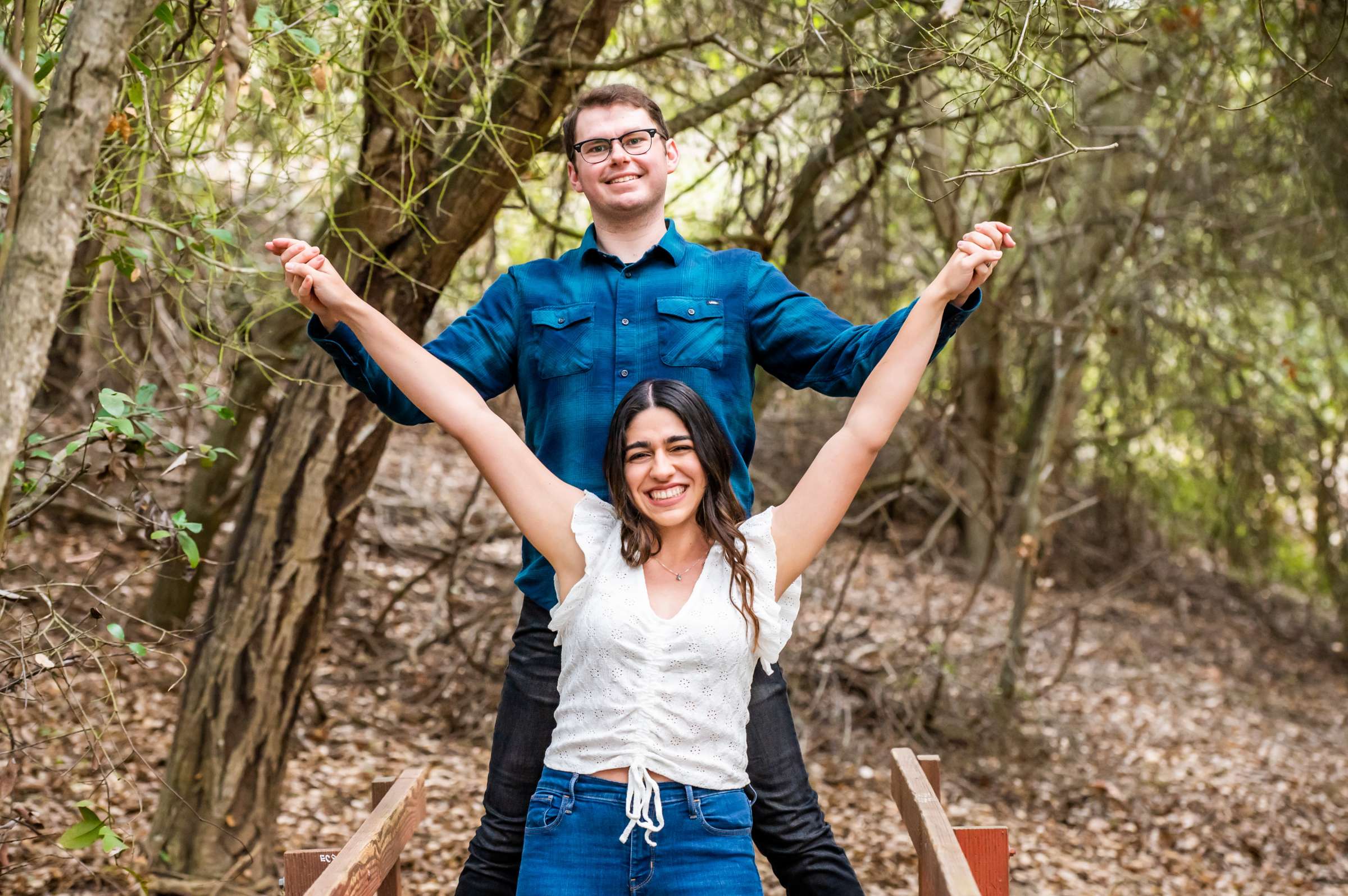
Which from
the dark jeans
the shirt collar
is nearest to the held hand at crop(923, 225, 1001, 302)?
the shirt collar

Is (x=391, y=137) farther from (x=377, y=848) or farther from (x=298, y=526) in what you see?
(x=377, y=848)

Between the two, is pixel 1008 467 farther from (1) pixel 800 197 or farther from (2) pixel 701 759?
(2) pixel 701 759

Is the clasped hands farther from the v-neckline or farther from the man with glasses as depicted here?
the v-neckline

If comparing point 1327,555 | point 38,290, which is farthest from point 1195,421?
point 38,290

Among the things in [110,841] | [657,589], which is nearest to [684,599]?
[657,589]

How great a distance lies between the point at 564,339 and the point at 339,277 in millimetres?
502

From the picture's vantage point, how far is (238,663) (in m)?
3.51

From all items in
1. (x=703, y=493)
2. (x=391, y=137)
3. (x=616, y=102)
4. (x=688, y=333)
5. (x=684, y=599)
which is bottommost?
(x=684, y=599)

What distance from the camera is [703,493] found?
2162 mm

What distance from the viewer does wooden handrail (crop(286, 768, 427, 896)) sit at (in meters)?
1.80

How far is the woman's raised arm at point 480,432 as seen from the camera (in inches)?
83.2

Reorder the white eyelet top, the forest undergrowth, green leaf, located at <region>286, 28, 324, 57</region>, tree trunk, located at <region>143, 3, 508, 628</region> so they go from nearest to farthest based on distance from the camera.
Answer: the white eyelet top → green leaf, located at <region>286, 28, 324, 57</region> → tree trunk, located at <region>143, 3, 508, 628</region> → the forest undergrowth

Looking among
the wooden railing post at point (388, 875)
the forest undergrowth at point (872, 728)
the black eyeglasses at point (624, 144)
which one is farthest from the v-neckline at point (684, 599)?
the forest undergrowth at point (872, 728)

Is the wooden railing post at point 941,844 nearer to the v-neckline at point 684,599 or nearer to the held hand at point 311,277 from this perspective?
the v-neckline at point 684,599
